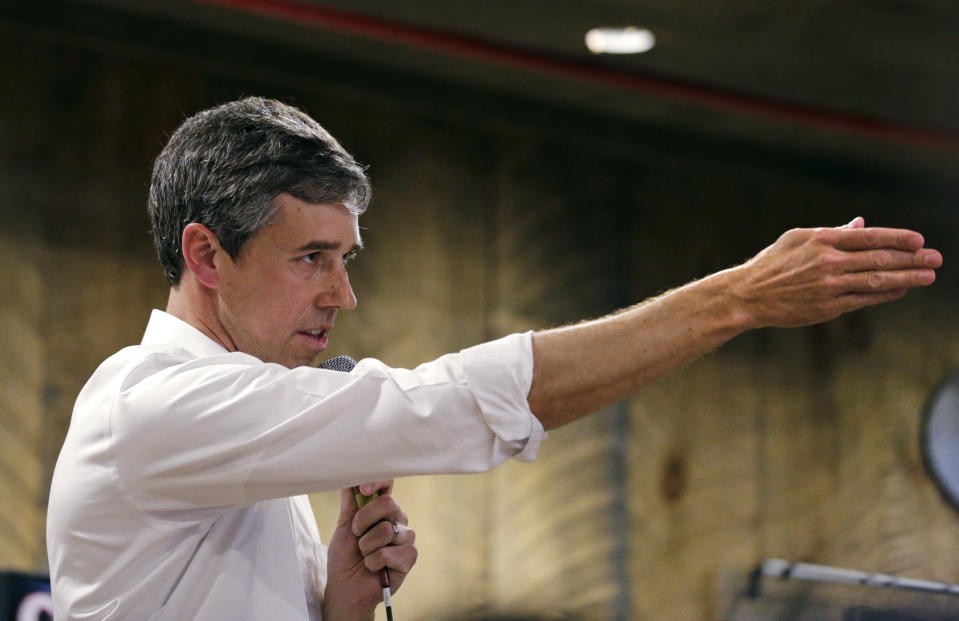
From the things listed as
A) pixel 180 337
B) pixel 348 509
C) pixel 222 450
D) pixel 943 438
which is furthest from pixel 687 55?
pixel 222 450

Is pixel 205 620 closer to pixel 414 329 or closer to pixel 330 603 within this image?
pixel 330 603

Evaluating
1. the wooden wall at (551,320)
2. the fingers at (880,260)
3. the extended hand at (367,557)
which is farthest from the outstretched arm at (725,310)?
the wooden wall at (551,320)

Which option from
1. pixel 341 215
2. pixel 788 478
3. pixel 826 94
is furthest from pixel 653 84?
pixel 341 215

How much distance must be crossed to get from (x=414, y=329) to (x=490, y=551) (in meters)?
1.04

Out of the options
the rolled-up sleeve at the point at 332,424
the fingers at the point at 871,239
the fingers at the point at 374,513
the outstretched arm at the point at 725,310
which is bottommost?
the fingers at the point at 374,513

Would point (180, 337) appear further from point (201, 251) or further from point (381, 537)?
point (381, 537)

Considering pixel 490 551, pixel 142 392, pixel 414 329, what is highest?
pixel 414 329

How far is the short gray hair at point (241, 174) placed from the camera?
54.1 inches

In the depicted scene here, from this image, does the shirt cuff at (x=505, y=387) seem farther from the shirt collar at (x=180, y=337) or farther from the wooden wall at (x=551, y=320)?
the wooden wall at (x=551, y=320)

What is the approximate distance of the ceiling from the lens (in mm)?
4254

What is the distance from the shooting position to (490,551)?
5.06m

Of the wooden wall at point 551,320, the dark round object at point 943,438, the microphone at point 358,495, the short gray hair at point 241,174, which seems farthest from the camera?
the dark round object at point 943,438

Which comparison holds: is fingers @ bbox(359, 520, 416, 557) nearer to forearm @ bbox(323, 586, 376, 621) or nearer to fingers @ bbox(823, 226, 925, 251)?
forearm @ bbox(323, 586, 376, 621)

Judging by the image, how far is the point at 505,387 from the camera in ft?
3.69
